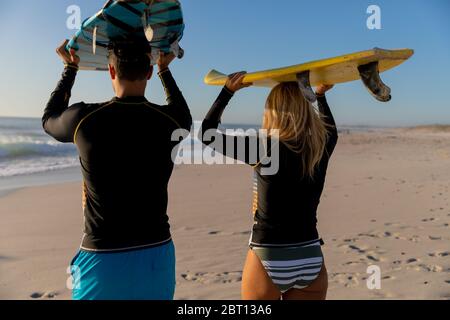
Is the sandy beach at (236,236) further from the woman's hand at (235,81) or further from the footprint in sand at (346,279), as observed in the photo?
the woman's hand at (235,81)

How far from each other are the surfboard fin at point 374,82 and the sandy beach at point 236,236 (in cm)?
271

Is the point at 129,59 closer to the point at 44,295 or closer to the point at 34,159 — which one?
the point at 44,295

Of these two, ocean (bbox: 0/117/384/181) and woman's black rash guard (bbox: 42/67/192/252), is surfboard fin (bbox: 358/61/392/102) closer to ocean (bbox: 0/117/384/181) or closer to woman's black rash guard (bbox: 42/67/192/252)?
woman's black rash guard (bbox: 42/67/192/252)

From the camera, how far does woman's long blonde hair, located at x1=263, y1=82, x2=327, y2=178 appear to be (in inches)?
98.7

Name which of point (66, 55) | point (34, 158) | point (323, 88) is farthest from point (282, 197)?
point (34, 158)

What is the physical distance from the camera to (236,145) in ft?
8.23

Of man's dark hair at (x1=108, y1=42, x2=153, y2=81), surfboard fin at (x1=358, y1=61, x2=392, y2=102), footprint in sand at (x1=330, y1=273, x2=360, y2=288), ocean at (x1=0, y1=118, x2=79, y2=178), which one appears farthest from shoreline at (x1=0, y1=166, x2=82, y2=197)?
surfboard fin at (x1=358, y1=61, x2=392, y2=102)

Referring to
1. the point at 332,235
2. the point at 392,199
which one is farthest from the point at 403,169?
the point at 332,235

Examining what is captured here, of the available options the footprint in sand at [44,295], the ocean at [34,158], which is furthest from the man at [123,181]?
the ocean at [34,158]

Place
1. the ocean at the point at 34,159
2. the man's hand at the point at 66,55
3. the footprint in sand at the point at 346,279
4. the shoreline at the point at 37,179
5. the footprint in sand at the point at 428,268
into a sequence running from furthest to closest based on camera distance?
the ocean at the point at 34,159 < the shoreline at the point at 37,179 < the footprint in sand at the point at 428,268 < the footprint in sand at the point at 346,279 < the man's hand at the point at 66,55

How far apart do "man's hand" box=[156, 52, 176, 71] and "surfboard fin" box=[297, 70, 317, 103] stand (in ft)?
2.58

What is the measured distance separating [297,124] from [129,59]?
0.99m

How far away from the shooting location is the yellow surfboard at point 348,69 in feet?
8.23
